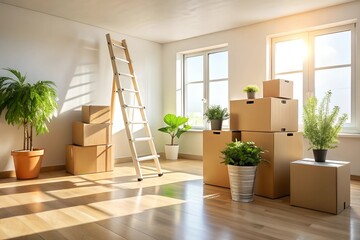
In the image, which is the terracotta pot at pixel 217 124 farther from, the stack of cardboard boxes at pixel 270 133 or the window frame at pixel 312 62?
the window frame at pixel 312 62

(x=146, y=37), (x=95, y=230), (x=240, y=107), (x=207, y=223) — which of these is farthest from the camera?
(x=146, y=37)

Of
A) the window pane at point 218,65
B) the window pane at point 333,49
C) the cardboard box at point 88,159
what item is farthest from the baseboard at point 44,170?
the window pane at point 333,49

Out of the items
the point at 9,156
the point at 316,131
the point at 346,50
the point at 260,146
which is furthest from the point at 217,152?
the point at 9,156

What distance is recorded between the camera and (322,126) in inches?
102

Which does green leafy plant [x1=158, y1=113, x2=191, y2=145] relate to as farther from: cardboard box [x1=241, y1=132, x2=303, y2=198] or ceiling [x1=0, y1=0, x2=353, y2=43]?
cardboard box [x1=241, y1=132, x2=303, y2=198]

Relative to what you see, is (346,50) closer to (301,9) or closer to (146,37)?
(301,9)

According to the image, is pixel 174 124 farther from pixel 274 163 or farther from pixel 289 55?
→ pixel 274 163

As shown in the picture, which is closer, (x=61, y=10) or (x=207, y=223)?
(x=207, y=223)

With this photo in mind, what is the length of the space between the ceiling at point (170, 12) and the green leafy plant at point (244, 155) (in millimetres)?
1943

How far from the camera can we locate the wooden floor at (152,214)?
1.91 m

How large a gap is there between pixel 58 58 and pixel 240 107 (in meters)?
2.80

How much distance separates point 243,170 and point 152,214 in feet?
3.06

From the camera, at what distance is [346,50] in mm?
3773

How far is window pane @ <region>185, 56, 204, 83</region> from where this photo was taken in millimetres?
5488
